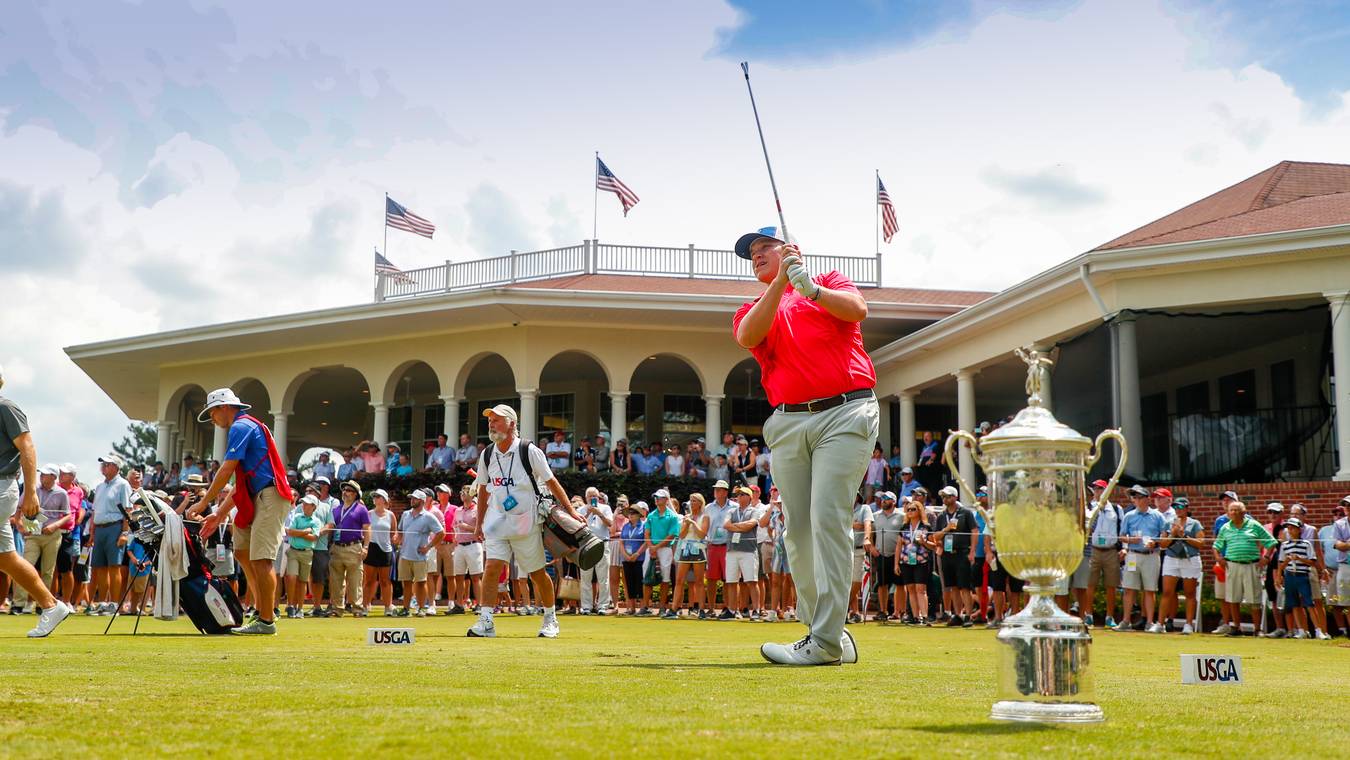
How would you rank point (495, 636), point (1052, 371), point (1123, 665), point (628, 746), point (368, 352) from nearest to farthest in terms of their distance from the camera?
point (628, 746) < point (1123, 665) < point (495, 636) < point (1052, 371) < point (368, 352)

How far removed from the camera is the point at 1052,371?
22828mm

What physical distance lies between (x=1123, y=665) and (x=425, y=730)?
5526 millimetres

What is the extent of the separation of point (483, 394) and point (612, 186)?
863 centimetres

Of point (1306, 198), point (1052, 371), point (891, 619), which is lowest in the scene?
point (891, 619)

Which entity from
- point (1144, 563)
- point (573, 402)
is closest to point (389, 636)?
point (1144, 563)

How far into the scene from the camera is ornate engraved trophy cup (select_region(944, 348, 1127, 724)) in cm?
389

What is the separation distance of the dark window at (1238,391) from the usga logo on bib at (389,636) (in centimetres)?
2076

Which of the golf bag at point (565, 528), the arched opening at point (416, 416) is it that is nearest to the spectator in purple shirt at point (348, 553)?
the golf bag at point (565, 528)

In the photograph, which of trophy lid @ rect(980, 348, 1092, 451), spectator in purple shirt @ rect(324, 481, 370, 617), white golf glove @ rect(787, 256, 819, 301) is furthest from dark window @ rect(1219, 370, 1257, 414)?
trophy lid @ rect(980, 348, 1092, 451)

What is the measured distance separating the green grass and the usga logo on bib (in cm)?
25

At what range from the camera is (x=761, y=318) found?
242 inches

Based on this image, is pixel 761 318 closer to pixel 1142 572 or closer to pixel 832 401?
pixel 832 401

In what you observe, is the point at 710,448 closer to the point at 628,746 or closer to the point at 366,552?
the point at 366,552

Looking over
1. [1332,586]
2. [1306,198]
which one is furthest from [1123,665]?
[1306,198]
